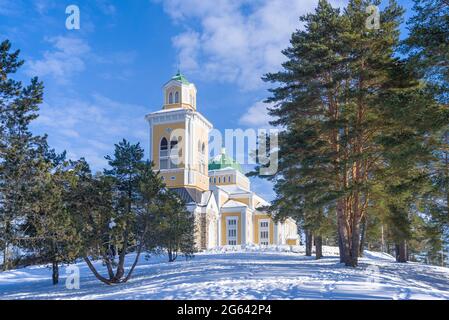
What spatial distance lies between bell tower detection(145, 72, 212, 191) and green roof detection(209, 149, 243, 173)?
20.5m

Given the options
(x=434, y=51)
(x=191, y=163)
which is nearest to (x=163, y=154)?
(x=191, y=163)

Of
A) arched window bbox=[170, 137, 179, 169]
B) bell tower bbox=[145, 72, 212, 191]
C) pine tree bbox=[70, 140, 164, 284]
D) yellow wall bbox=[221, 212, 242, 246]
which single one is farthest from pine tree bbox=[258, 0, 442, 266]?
yellow wall bbox=[221, 212, 242, 246]

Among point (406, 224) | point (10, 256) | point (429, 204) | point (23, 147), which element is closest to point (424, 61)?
point (429, 204)

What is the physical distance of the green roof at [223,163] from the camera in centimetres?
7878

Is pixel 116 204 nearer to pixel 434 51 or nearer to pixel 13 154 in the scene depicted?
pixel 13 154

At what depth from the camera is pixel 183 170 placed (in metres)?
55.5

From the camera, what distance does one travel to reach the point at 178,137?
55156mm

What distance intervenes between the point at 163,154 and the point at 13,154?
138ft

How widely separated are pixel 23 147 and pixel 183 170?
40.3m

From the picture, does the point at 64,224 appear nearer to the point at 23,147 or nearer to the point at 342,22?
the point at 23,147

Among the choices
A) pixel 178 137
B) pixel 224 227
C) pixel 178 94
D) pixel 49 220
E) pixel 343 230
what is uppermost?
pixel 178 94

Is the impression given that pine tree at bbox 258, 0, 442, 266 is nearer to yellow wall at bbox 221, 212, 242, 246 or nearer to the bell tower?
the bell tower

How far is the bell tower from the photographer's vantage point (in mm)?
55094

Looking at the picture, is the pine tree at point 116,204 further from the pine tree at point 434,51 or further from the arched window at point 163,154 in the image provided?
the arched window at point 163,154
